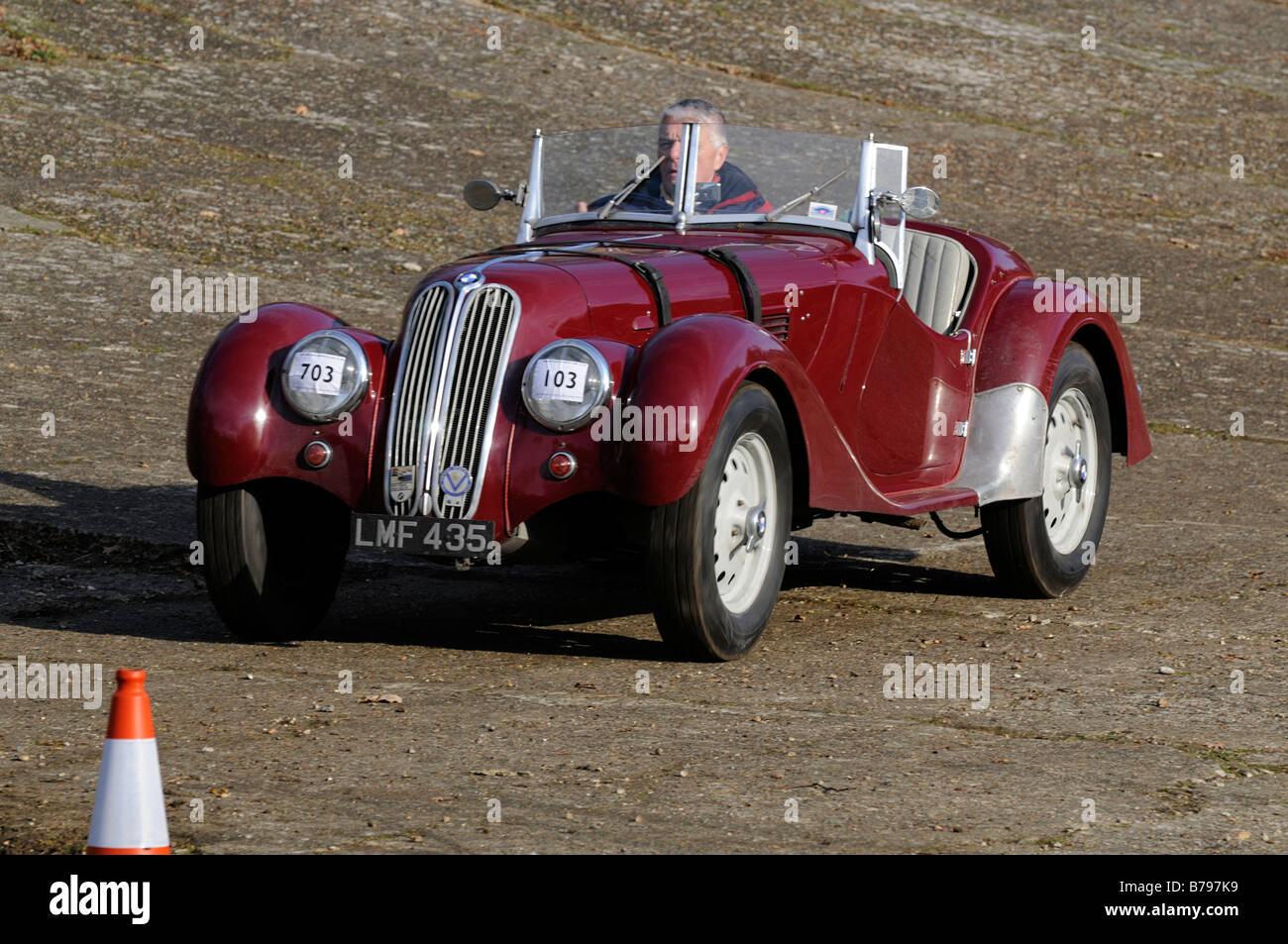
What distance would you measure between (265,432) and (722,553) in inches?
65.3

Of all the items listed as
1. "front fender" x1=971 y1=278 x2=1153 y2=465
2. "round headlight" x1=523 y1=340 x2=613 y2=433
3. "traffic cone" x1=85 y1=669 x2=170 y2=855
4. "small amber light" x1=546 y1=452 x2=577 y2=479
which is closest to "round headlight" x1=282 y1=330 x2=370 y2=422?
"round headlight" x1=523 y1=340 x2=613 y2=433

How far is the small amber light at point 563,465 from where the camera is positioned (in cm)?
607

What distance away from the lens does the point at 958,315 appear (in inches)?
321

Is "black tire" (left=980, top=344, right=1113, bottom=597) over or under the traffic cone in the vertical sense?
over

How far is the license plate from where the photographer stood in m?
6.02

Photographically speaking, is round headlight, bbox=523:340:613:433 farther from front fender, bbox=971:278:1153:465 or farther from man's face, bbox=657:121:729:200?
front fender, bbox=971:278:1153:465

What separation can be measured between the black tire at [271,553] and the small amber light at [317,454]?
0.28 metres

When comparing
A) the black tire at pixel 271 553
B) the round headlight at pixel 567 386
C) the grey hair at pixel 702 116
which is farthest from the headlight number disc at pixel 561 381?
the grey hair at pixel 702 116

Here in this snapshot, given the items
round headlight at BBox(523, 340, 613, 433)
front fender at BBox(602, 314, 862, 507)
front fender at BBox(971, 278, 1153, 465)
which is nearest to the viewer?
front fender at BBox(602, 314, 862, 507)

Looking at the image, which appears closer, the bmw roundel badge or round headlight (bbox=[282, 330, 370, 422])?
the bmw roundel badge

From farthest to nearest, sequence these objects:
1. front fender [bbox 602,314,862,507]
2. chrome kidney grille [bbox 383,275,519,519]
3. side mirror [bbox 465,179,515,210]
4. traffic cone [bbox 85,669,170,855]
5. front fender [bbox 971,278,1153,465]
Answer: front fender [bbox 971,278,1153,465], side mirror [bbox 465,179,515,210], chrome kidney grille [bbox 383,275,519,519], front fender [bbox 602,314,862,507], traffic cone [bbox 85,669,170,855]

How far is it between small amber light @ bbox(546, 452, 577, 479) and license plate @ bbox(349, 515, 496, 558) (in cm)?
28

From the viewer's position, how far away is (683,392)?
5961mm
